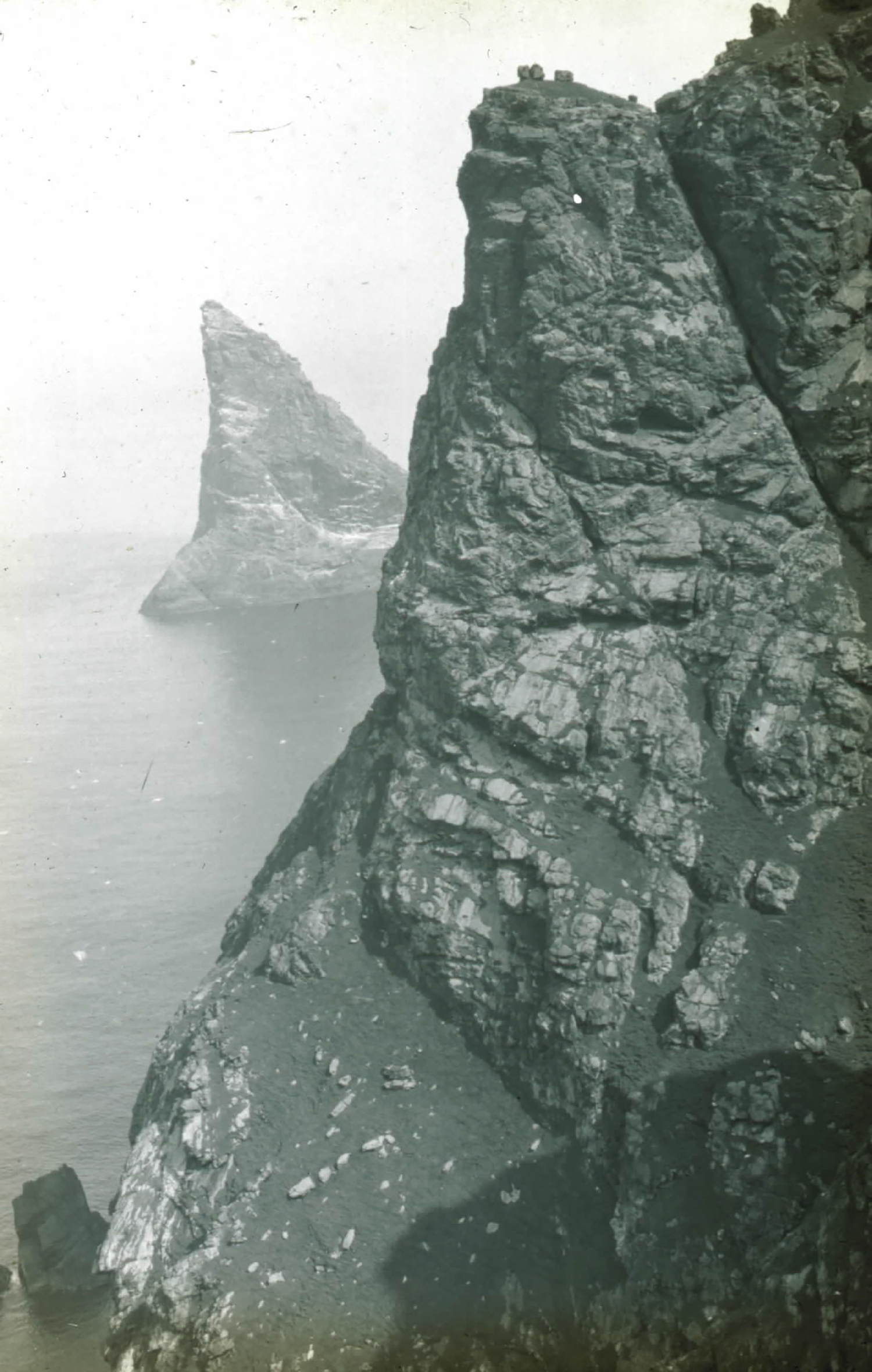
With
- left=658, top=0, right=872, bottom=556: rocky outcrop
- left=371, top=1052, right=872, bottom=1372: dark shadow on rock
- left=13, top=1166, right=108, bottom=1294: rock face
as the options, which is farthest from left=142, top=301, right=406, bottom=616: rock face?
left=371, top=1052, right=872, bottom=1372: dark shadow on rock

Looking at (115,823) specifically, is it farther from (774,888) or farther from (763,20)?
(763,20)

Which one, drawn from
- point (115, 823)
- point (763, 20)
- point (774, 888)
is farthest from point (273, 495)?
point (774, 888)

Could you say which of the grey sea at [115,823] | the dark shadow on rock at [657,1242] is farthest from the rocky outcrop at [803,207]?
the grey sea at [115,823]

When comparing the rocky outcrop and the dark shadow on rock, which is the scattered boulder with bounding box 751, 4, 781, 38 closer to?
the rocky outcrop

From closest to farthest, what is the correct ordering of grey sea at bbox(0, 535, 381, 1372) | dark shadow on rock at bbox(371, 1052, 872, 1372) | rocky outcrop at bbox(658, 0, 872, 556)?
dark shadow on rock at bbox(371, 1052, 872, 1372) → rocky outcrop at bbox(658, 0, 872, 556) → grey sea at bbox(0, 535, 381, 1372)

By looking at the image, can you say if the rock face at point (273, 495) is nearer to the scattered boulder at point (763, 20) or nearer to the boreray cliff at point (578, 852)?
the boreray cliff at point (578, 852)

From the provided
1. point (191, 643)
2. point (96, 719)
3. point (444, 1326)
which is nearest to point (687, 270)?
point (444, 1326)

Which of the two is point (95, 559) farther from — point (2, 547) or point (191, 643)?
point (191, 643)
